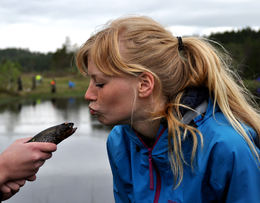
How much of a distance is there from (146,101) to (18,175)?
921 mm

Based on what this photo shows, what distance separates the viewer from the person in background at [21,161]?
7.11 feet

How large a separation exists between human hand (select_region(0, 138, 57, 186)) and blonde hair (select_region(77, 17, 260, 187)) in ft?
2.00

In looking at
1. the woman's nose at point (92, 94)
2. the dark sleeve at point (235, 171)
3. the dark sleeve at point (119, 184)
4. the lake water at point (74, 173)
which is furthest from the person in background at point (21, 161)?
the lake water at point (74, 173)

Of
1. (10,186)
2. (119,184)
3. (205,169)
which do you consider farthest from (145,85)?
(10,186)

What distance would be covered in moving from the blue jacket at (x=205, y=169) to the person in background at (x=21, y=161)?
0.56 metres

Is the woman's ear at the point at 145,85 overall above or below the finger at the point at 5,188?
above

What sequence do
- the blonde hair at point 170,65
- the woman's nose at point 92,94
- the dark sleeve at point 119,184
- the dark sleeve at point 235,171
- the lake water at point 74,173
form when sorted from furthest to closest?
the lake water at point 74,173 → the dark sleeve at point 119,184 → the woman's nose at point 92,94 → the blonde hair at point 170,65 → the dark sleeve at point 235,171

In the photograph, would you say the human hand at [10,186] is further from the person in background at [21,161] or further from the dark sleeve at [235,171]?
the dark sleeve at [235,171]

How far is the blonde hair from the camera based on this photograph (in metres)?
2.12

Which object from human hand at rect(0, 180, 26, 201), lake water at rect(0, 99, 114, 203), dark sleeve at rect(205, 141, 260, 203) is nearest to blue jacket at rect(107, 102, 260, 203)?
dark sleeve at rect(205, 141, 260, 203)

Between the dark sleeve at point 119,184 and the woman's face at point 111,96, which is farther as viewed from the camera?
the dark sleeve at point 119,184

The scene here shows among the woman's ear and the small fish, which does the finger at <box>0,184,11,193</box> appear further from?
the woman's ear

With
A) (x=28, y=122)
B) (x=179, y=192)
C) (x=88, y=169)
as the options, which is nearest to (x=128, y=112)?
(x=179, y=192)

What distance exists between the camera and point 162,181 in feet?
7.39
